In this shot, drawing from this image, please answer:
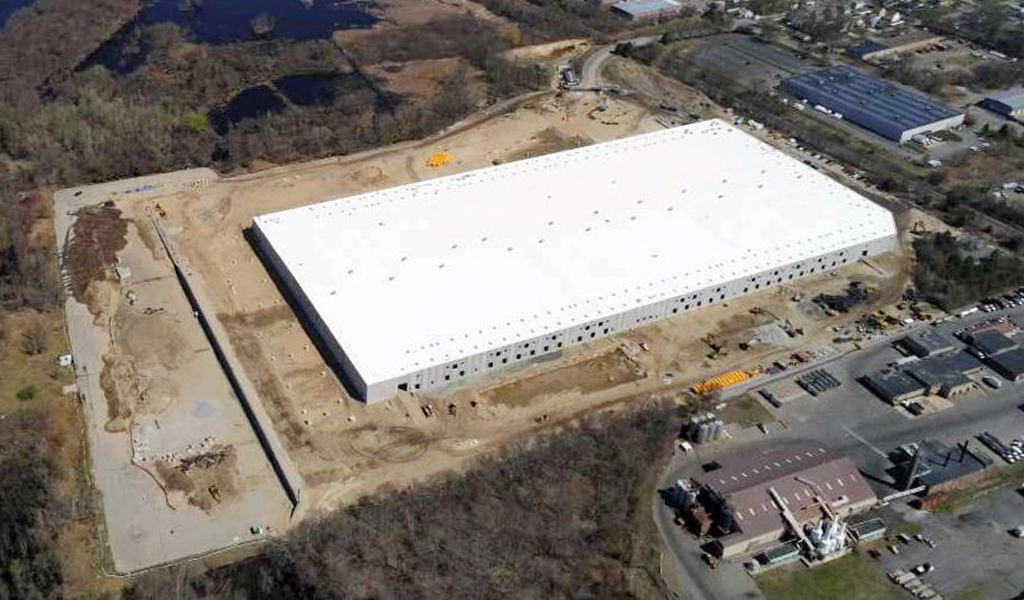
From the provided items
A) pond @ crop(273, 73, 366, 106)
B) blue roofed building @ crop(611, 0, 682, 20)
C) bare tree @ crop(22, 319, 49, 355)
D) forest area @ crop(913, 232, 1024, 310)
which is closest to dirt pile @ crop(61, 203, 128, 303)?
bare tree @ crop(22, 319, 49, 355)

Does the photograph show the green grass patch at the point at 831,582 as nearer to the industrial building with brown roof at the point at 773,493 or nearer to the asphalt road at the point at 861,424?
the industrial building with brown roof at the point at 773,493

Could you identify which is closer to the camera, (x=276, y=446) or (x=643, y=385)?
(x=276, y=446)

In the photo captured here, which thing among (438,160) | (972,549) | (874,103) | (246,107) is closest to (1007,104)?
(874,103)

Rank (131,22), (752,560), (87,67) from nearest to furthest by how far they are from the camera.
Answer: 1. (752,560)
2. (87,67)
3. (131,22)

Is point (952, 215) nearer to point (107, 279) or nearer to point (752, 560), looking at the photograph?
point (752, 560)

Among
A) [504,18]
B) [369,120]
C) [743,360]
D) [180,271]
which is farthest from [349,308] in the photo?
[504,18]

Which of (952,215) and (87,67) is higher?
(952,215)
